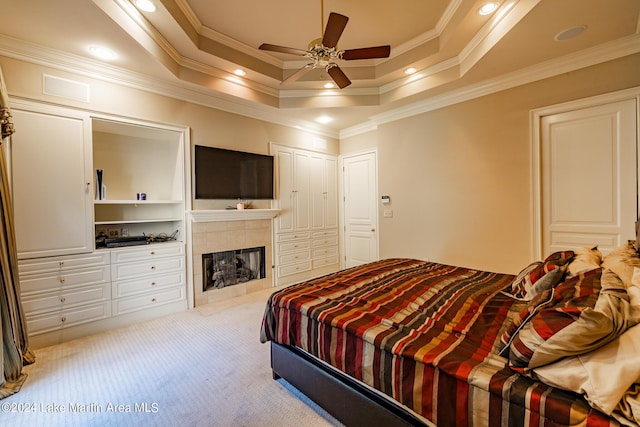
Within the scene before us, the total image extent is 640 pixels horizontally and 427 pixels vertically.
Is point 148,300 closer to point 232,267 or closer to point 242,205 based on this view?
point 232,267

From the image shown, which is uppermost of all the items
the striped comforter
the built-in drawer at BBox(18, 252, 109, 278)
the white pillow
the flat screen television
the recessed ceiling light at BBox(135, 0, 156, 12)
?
the recessed ceiling light at BBox(135, 0, 156, 12)

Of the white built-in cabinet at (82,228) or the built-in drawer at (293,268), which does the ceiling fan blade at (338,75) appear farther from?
the built-in drawer at (293,268)

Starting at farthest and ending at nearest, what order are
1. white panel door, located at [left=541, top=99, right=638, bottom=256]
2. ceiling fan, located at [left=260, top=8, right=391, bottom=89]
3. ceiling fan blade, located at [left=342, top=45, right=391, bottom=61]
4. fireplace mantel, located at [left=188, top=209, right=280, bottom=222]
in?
fireplace mantel, located at [left=188, top=209, right=280, bottom=222], white panel door, located at [left=541, top=99, right=638, bottom=256], ceiling fan blade, located at [left=342, top=45, right=391, bottom=61], ceiling fan, located at [left=260, top=8, right=391, bottom=89]

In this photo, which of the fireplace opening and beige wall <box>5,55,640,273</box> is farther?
the fireplace opening

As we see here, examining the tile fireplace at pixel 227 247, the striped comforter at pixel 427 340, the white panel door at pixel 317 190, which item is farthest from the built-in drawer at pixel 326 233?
the striped comforter at pixel 427 340

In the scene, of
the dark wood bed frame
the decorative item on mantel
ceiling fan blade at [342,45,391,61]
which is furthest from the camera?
the decorative item on mantel

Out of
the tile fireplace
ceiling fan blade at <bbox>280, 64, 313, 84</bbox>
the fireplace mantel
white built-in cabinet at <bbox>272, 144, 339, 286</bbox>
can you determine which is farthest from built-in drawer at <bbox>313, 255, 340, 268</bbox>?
ceiling fan blade at <bbox>280, 64, 313, 84</bbox>

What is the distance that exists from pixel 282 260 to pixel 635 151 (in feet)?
14.8

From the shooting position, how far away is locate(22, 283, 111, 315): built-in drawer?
256 cm

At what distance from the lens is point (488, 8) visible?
2.50 metres

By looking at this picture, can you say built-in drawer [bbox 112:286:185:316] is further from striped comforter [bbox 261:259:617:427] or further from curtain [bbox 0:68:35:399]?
striped comforter [bbox 261:259:617:427]

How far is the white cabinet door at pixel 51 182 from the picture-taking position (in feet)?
8.28

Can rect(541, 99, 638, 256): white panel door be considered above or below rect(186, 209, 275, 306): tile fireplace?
above

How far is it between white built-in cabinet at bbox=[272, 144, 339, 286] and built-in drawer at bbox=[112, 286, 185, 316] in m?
1.60
